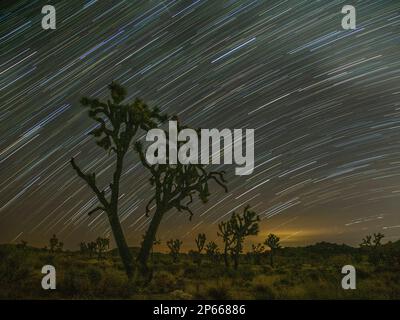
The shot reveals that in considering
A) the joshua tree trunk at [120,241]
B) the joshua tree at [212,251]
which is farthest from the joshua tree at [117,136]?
the joshua tree at [212,251]

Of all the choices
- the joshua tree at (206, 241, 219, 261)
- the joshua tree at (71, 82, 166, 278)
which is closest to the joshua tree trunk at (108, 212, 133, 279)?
the joshua tree at (71, 82, 166, 278)

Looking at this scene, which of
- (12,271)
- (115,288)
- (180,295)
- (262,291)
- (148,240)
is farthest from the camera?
(148,240)

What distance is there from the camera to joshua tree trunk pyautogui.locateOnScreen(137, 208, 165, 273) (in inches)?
659

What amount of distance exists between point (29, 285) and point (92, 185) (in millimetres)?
4018

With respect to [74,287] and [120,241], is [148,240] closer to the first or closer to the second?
[120,241]

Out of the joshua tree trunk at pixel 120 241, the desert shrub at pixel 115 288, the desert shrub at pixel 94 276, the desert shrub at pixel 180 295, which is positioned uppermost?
the joshua tree trunk at pixel 120 241

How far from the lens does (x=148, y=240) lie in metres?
16.9

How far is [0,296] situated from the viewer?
13.3m

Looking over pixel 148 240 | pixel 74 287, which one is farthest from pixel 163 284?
pixel 74 287

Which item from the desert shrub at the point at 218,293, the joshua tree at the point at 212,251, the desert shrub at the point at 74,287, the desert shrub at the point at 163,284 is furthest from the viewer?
the joshua tree at the point at 212,251

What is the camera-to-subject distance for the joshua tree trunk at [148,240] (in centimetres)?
1673

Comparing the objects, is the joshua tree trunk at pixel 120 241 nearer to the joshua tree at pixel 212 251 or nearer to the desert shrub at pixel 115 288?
the desert shrub at pixel 115 288

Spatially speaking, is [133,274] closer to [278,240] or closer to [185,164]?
[185,164]
